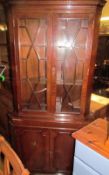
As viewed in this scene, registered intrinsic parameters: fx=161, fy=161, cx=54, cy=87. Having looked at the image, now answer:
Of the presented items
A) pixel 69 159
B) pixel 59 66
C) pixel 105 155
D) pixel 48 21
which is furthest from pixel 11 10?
pixel 69 159

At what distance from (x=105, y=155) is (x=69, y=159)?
95cm

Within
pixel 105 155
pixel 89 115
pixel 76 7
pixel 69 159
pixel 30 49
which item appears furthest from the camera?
pixel 69 159

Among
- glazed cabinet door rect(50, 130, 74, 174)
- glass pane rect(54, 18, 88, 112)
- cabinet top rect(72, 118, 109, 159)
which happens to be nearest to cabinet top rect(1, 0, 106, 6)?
glass pane rect(54, 18, 88, 112)

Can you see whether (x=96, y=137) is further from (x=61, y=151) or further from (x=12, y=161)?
(x=61, y=151)

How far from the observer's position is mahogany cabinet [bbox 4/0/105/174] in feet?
4.82

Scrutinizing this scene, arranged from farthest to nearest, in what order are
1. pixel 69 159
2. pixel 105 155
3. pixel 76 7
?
pixel 69 159 → pixel 76 7 → pixel 105 155

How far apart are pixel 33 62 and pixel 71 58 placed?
420 millimetres

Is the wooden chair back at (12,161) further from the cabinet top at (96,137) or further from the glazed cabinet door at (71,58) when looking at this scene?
the glazed cabinet door at (71,58)

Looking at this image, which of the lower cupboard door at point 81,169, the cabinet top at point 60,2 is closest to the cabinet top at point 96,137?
the lower cupboard door at point 81,169

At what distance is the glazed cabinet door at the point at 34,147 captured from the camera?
1864mm

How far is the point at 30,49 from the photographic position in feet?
5.39

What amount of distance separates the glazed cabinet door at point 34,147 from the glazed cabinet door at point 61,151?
0.07m

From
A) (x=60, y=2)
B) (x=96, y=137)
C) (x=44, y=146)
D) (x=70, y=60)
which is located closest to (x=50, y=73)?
(x=70, y=60)

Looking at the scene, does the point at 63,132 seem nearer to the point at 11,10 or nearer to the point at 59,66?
the point at 59,66
